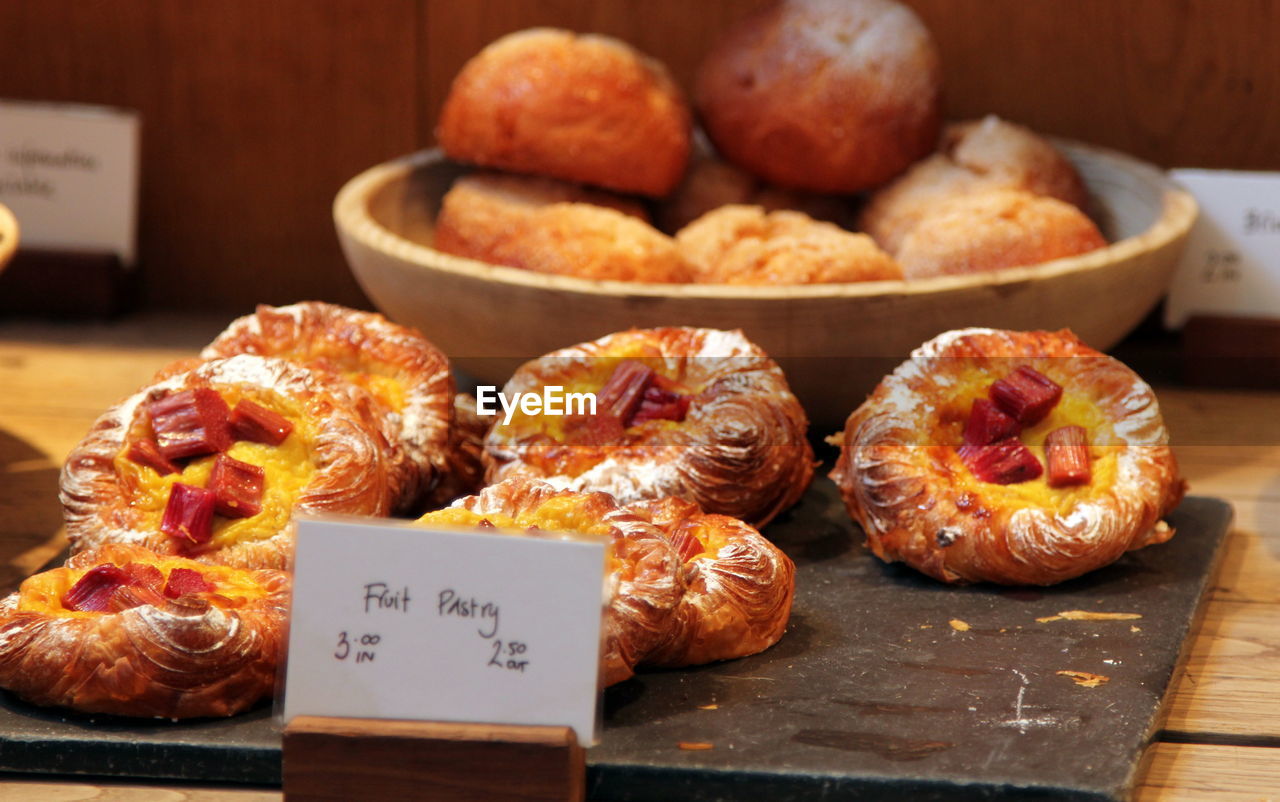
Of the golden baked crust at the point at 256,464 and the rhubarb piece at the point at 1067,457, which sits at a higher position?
the rhubarb piece at the point at 1067,457

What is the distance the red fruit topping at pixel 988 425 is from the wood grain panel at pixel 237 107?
4.91 feet

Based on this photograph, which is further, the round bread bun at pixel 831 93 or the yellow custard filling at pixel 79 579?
the round bread bun at pixel 831 93

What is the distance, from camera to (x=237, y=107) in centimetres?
288

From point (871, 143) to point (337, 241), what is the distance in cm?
117

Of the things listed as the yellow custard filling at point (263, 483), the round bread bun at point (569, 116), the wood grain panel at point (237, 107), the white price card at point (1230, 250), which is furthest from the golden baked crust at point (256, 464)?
the white price card at point (1230, 250)

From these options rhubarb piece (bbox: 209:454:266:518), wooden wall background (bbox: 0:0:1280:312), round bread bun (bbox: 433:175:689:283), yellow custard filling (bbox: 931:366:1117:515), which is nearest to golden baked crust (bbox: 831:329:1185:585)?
yellow custard filling (bbox: 931:366:1117:515)

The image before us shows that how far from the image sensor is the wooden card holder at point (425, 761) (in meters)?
1.17

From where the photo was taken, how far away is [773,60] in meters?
2.41

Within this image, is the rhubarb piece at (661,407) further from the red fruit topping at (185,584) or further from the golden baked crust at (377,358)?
the red fruit topping at (185,584)

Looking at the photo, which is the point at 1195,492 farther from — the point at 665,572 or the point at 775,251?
the point at 665,572

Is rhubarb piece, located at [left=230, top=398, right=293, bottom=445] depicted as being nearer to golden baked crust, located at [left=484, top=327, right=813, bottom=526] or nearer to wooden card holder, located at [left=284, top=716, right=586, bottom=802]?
golden baked crust, located at [left=484, top=327, right=813, bottom=526]

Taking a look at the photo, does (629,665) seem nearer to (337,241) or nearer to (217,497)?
(217,497)

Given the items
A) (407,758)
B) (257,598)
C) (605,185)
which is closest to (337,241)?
(605,185)

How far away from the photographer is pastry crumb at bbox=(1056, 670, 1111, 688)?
57.6 inches
